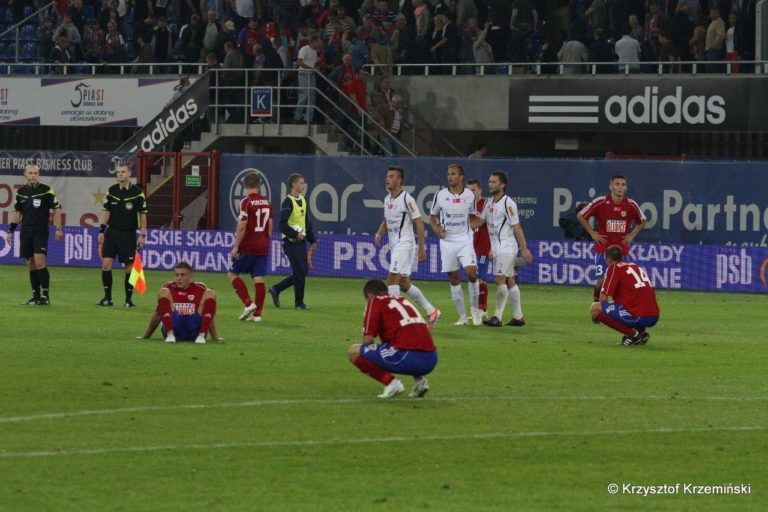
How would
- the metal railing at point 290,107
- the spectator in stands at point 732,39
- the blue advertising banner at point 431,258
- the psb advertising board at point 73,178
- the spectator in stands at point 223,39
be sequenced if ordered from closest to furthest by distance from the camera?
the blue advertising banner at point 431,258 < the spectator in stands at point 732,39 < the psb advertising board at point 73,178 < the metal railing at point 290,107 < the spectator in stands at point 223,39

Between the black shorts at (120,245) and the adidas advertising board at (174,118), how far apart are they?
42.9ft

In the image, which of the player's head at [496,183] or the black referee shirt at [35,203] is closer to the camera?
the player's head at [496,183]

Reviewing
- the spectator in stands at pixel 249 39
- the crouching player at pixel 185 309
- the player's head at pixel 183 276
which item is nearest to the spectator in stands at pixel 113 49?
the spectator in stands at pixel 249 39

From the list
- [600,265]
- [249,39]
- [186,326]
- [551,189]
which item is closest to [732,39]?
[551,189]

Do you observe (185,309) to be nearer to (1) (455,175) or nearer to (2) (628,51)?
(1) (455,175)

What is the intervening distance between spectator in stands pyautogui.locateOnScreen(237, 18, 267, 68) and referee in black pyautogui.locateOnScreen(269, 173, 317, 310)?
14147mm

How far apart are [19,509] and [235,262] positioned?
42.8ft

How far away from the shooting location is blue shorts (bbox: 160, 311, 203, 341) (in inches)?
720

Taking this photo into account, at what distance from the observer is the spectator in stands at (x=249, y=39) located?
37.8m

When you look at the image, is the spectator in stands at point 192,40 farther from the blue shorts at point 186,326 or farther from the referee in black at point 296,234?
the blue shorts at point 186,326

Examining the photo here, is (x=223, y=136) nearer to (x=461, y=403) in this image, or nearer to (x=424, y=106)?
(x=424, y=106)

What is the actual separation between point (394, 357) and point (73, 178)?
23.9 meters

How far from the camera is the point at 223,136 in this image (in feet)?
123

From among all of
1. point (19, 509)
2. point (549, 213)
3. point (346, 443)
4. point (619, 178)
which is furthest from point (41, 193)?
point (19, 509)
